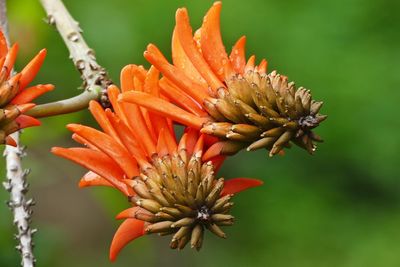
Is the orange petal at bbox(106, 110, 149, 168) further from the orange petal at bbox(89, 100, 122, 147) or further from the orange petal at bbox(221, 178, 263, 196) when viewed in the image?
the orange petal at bbox(221, 178, 263, 196)

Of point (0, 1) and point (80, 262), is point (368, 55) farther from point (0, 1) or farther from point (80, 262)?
point (0, 1)

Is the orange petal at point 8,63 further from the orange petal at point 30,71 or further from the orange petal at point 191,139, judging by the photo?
the orange petal at point 191,139

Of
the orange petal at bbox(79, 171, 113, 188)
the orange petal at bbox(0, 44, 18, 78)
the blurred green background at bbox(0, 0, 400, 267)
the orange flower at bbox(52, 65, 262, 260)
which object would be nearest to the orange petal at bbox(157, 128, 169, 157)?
the orange flower at bbox(52, 65, 262, 260)

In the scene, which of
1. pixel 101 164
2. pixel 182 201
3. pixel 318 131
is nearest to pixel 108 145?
pixel 101 164

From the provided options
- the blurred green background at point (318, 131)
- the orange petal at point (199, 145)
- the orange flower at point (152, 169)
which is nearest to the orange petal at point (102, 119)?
the orange flower at point (152, 169)

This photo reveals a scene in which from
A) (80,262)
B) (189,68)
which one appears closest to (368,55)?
(80,262)
